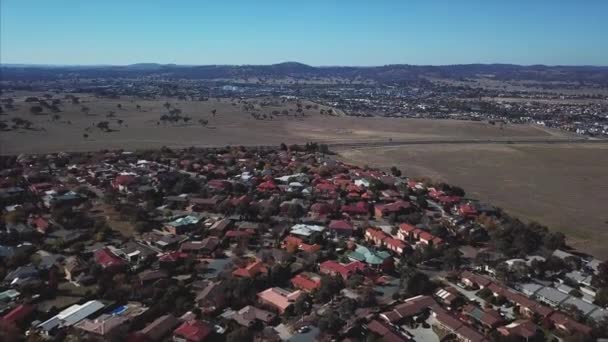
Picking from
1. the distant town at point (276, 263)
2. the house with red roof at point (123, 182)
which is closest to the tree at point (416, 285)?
the distant town at point (276, 263)

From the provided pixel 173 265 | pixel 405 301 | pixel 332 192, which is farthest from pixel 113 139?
pixel 405 301

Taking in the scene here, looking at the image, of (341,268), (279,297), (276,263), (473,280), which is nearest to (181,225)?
(276,263)

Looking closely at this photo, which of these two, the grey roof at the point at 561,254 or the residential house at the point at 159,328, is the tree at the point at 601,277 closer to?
the grey roof at the point at 561,254

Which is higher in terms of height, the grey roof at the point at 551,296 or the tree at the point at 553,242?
the tree at the point at 553,242

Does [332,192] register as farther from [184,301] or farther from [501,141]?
[501,141]

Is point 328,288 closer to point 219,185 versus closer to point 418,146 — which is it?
point 219,185

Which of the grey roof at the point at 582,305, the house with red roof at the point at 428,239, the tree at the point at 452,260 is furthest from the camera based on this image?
the house with red roof at the point at 428,239
